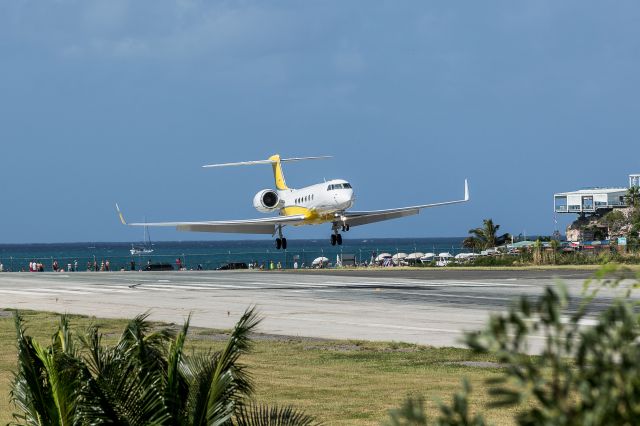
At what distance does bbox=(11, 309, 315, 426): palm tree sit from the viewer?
7.55 meters

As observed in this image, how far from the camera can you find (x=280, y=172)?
257 feet

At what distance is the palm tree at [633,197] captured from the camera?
423 feet

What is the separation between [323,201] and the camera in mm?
56812

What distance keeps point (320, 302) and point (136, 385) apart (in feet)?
93.4

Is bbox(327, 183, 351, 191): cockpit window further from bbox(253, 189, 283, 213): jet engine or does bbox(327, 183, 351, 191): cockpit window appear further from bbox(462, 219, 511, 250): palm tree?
bbox(462, 219, 511, 250): palm tree

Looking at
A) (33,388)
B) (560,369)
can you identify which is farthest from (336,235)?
(560,369)

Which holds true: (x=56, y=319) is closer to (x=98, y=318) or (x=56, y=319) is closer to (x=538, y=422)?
(x=98, y=318)

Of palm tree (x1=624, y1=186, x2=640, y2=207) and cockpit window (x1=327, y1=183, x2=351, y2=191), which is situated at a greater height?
palm tree (x1=624, y1=186, x2=640, y2=207)

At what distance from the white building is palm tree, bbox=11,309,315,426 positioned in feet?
445

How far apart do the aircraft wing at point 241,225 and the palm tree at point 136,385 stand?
50.7 m

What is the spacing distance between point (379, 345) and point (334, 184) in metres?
35.0

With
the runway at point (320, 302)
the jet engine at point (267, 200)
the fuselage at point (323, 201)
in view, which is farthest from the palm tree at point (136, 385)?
the jet engine at point (267, 200)

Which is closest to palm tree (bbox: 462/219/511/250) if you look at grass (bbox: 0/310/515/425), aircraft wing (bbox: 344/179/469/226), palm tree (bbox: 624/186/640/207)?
palm tree (bbox: 624/186/640/207)

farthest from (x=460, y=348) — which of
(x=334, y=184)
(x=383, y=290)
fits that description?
(x=334, y=184)
